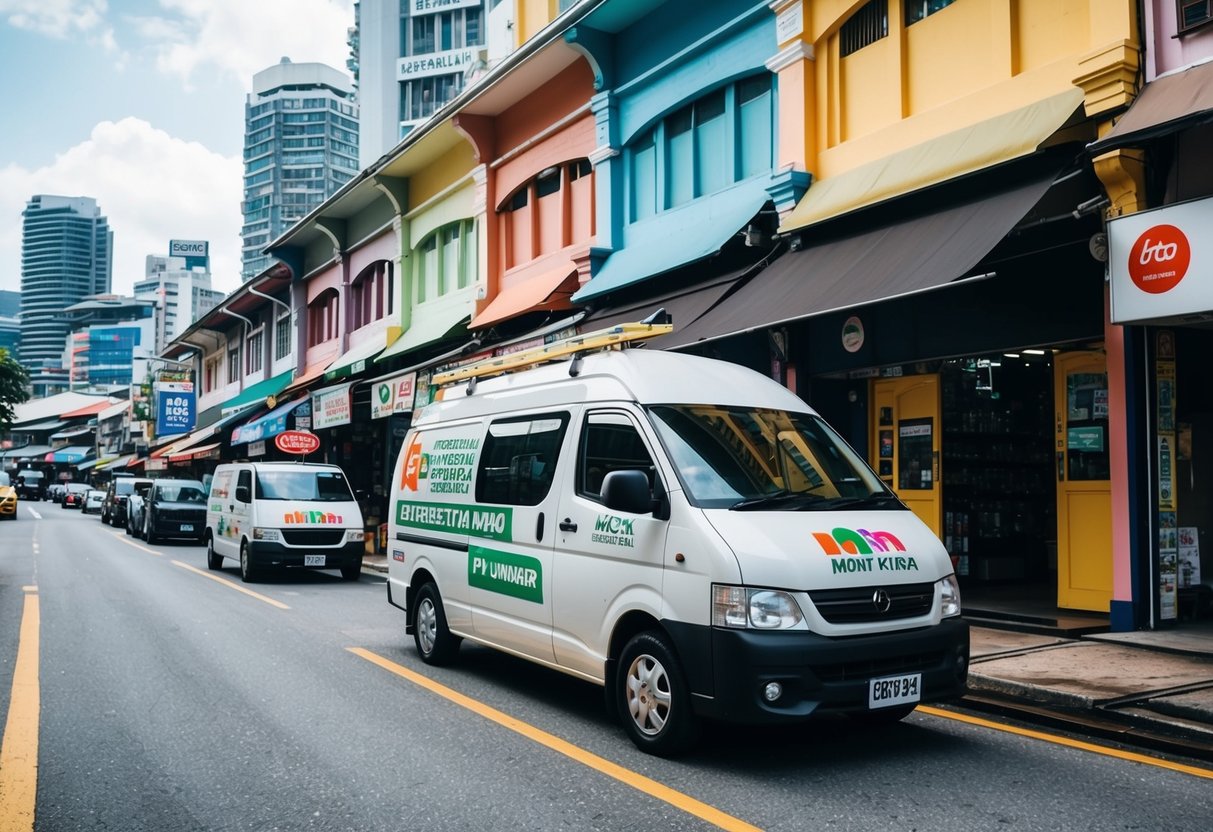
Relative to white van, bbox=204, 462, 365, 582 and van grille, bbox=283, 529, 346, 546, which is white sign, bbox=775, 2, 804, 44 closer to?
white van, bbox=204, 462, 365, 582

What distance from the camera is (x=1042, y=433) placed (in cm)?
1344

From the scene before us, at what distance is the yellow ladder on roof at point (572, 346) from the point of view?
6.96 meters

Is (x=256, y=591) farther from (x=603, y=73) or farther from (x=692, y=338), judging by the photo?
(x=603, y=73)

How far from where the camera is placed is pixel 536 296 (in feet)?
56.9

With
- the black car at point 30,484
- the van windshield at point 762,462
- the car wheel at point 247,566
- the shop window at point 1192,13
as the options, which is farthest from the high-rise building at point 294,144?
the van windshield at point 762,462

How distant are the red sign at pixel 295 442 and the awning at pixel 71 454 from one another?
101296mm

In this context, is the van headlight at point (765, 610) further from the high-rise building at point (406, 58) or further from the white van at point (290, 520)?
the high-rise building at point (406, 58)

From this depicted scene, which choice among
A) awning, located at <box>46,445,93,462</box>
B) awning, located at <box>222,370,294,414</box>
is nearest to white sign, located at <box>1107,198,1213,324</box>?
awning, located at <box>222,370,294,414</box>

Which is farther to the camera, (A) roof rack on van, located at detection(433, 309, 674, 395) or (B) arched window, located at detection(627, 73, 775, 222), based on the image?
(B) arched window, located at detection(627, 73, 775, 222)

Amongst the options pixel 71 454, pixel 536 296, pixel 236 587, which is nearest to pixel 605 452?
pixel 236 587

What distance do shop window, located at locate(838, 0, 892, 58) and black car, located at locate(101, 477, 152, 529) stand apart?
32296mm

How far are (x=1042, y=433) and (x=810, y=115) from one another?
16.5 ft

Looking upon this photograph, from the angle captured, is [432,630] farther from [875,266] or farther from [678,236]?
[678,236]

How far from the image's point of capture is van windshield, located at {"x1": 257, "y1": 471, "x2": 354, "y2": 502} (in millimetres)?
16672
